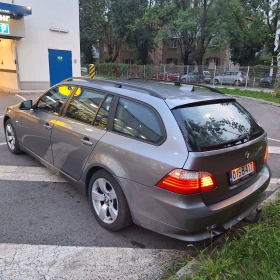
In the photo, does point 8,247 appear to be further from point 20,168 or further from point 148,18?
point 148,18

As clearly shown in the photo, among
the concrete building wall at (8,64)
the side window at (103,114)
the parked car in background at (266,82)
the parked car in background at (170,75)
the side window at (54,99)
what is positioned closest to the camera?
the side window at (103,114)

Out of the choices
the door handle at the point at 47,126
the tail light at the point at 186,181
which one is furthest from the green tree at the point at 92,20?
the tail light at the point at 186,181

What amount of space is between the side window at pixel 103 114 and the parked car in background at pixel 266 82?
20.1 m

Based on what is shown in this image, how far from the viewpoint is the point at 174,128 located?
8.12 ft

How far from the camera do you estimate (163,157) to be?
242 cm

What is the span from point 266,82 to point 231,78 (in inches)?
148

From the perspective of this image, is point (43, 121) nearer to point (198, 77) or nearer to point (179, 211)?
point (179, 211)

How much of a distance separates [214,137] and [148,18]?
32369 millimetres

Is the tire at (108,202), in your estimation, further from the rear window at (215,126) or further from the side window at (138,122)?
the rear window at (215,126)

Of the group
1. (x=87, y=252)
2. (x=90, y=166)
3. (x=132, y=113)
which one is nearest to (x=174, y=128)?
(x=132, y=113)

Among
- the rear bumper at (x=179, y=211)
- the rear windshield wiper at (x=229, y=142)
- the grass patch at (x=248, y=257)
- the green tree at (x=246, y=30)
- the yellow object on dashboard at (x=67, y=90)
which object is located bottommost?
the grass patch at (x=248, y=257)

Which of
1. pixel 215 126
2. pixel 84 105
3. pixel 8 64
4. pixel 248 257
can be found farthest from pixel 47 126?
pixel 8 64

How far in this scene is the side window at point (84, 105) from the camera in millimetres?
3287

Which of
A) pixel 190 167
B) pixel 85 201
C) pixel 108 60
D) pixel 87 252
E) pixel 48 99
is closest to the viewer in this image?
pixel 190 167
